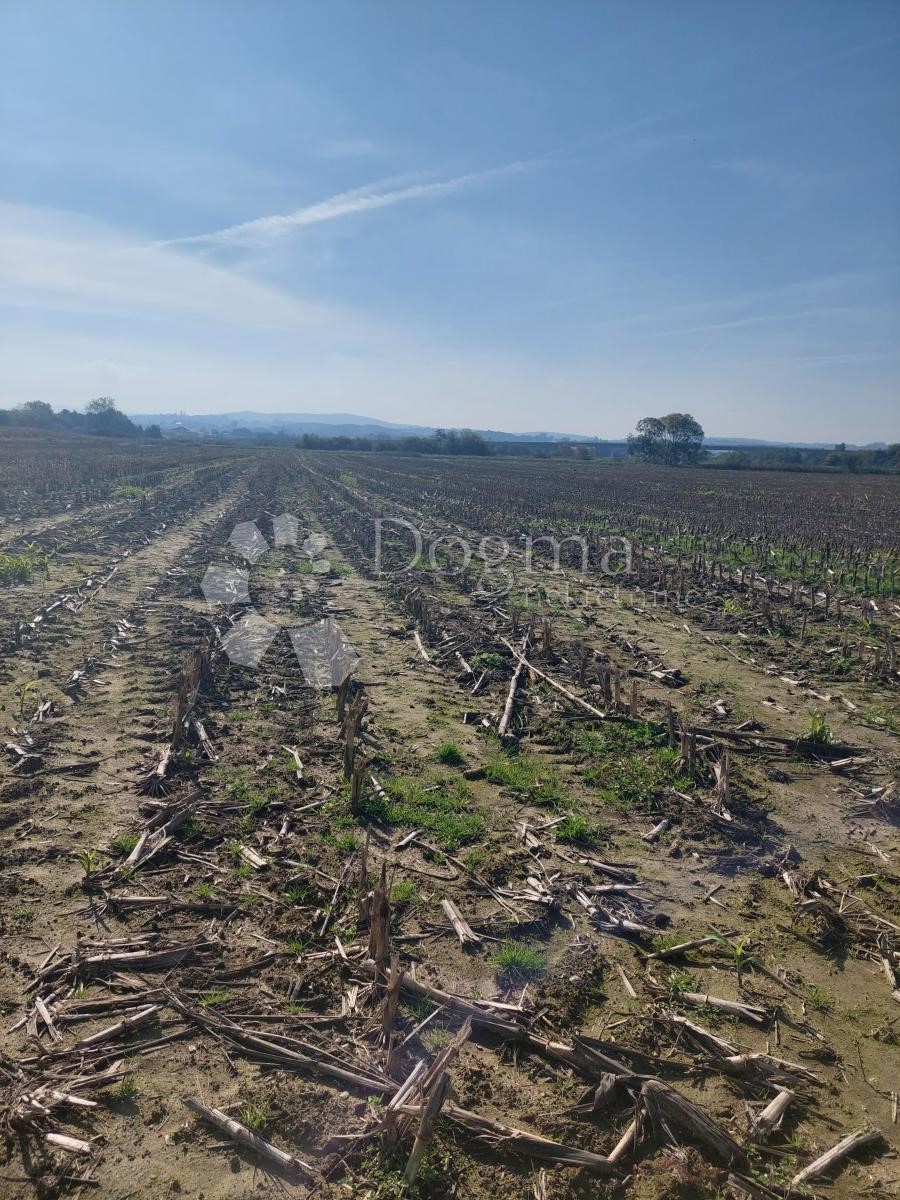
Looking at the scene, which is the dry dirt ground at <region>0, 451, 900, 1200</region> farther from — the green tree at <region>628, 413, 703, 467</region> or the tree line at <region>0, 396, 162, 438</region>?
the tree line at <region>0, 396, 162, 438</region>

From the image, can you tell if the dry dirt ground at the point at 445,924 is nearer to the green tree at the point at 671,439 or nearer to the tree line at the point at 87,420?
the green tree at the point at 671,439

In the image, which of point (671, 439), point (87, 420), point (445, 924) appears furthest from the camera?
point (87, 420)

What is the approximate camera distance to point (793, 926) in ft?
17.9

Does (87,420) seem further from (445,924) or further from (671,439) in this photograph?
(445,924)

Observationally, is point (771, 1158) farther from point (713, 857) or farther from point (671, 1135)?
point (713, 857)

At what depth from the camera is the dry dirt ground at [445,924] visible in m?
3.71

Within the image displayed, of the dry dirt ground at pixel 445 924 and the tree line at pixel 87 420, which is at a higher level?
the tree line at pixel 87 420

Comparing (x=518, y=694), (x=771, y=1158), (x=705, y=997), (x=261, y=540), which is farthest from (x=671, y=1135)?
(x=261, y=540)

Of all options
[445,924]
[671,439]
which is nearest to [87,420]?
[671,439]

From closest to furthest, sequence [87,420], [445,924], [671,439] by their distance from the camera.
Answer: [445,924] < [671,439] < [87,420]

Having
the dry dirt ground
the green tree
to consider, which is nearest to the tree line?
the green tree

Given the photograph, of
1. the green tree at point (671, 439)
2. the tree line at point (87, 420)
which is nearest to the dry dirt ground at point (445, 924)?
the green tree at point (671, 439)

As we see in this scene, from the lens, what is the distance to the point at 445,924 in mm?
5395

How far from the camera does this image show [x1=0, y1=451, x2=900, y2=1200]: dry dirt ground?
3.71 m
